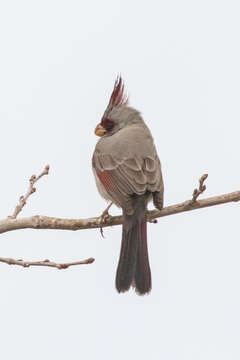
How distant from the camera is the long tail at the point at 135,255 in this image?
5.20 metres

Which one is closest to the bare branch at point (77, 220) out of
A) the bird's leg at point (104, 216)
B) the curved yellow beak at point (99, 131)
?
the bird's leg at point (104, 216)

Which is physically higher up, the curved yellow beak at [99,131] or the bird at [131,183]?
the curved yellow beak at [99,131]

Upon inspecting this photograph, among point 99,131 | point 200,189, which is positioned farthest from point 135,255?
point 99,131

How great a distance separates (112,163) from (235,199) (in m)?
1.44

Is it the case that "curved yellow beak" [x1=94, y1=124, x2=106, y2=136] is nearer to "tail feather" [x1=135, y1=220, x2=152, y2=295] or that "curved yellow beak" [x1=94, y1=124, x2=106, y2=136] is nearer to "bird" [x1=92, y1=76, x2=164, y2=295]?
"bird" [x1=92, y1=76, x2=164, y2=295]

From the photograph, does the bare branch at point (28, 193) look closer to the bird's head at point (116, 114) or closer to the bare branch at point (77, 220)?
the bare branch at point (77, 220)

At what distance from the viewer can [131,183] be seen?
5.60 m

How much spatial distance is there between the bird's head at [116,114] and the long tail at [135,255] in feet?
4.87

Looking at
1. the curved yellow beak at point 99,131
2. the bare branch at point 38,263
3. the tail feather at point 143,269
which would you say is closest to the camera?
the bare branch at point 38,263

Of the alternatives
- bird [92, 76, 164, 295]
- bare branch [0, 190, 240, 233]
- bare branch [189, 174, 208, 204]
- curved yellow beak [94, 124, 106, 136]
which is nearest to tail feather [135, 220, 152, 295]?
bird [92, 76, 164, 295]

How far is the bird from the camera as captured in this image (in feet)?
17.3

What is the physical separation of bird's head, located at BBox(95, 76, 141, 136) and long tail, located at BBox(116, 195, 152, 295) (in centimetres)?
149

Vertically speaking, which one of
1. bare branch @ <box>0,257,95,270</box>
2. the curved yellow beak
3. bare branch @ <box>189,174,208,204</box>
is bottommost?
bare branch @ <box>0,257,95,270</box>

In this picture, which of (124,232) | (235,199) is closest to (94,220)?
(124,232)
